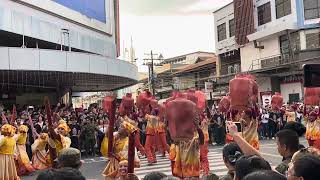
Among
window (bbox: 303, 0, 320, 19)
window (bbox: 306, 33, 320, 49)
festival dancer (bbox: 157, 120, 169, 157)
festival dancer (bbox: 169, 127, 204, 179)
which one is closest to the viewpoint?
festival dancer (bbox: 169, 127, 204, 179)

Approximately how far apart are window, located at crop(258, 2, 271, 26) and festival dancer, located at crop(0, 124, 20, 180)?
26.0m

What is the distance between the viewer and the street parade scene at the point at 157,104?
15.5ft

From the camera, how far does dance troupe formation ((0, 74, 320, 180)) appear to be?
622 cm

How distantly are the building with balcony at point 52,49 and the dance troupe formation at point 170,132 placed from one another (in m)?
7.14

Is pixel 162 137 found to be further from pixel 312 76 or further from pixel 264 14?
pixel 264 14

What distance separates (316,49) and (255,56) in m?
7.16

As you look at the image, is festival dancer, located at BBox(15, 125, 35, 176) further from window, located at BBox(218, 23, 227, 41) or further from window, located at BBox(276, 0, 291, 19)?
window, located at BBox(218, 23, 227, 41)

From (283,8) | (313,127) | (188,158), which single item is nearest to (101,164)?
(313,127)

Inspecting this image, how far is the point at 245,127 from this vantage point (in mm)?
8789

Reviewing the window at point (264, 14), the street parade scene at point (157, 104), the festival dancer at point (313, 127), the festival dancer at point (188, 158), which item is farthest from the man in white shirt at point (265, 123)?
the festival dancer at point (188, 158)

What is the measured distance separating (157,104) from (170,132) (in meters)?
7.52

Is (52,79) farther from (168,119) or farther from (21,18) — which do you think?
(168,119)

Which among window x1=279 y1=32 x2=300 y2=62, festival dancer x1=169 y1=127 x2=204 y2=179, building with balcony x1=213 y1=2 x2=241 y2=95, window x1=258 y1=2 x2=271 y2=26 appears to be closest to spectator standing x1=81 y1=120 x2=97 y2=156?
festival dancer x1=169 y1=127 x2=204 y2=179

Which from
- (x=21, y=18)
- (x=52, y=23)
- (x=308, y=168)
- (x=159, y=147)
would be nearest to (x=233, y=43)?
(x=52, y=23)
